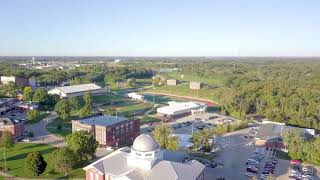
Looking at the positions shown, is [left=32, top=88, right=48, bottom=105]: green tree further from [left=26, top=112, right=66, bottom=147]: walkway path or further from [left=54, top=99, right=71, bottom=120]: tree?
[left=54, top=99, right=71, bottom=120]: tree

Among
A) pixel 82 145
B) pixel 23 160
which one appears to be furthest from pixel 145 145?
pixel 23 160

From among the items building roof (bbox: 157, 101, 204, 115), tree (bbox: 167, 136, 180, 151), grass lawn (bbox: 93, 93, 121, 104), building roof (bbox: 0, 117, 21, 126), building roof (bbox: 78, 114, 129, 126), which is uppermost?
building roof (bbox: 78, 114, 129, 126)

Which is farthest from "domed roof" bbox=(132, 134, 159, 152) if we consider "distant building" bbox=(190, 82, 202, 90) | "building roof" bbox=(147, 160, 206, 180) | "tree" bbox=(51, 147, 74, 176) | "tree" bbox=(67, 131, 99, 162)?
"distant building" bbox=(190, 82, 202, 90)

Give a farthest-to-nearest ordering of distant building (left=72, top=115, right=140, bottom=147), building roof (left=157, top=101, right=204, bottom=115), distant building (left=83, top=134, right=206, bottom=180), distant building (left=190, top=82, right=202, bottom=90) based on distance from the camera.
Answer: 1. distant building (left=190, top=82, right=202, bottom=90)
2. building roof (left=157, top=101, right=204, bottom=115)
3. distant building (left=72, top=115, right=140, bottom=147)
4. distant building (left=83, top=134, right=206, bottom=180)

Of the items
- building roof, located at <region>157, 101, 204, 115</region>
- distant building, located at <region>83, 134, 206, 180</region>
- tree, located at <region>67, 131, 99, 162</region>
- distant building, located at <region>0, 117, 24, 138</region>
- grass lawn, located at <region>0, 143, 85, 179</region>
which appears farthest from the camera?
building roof, located at <region>157, 101, 204, 115</region>

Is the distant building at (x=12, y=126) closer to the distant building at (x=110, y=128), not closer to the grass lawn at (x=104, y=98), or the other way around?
the distant building at (x=110, y=128)

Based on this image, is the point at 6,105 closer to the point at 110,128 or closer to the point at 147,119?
the point at 147,119
